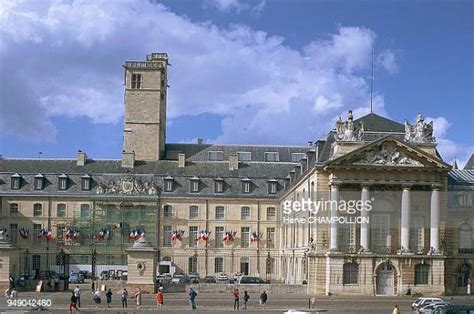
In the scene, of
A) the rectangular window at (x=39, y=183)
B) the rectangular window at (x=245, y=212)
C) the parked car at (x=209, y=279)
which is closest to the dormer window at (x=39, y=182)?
the rectangular window at (x=39, y=183)

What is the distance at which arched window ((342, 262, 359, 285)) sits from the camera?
60.2m

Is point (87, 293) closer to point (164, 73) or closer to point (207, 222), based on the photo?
point (207, 222)

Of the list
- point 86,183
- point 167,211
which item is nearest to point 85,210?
point 86,183

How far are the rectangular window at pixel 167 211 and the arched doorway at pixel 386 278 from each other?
2812cm

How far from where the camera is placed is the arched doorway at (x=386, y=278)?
199ft

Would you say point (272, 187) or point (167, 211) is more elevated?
point (272, 187)

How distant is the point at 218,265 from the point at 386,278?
81.7 feet

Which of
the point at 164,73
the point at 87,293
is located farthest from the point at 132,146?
the point at 87,293

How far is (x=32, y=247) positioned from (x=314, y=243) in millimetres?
32200

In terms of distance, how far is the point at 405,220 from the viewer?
200 feet

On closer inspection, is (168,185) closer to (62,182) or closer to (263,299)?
(62,182)

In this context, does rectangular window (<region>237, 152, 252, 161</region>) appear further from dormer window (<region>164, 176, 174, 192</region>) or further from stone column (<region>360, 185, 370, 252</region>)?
stone column (<region>360, 185, 370, 252</region>)

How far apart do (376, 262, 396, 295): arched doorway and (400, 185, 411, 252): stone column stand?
5.63 feet

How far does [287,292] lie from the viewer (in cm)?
6125
